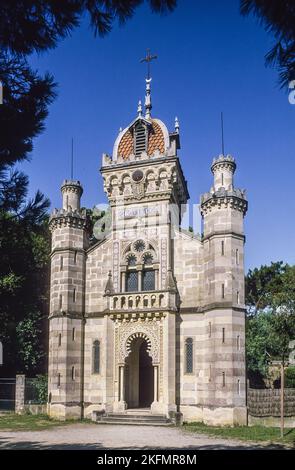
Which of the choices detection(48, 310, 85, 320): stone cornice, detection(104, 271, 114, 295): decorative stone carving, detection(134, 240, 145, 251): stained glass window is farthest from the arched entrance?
detection(134, 240, 145, 251): stained glass window

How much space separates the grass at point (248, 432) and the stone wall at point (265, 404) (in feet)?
3.45

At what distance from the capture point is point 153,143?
29.6m

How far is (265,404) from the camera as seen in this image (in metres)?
23.8

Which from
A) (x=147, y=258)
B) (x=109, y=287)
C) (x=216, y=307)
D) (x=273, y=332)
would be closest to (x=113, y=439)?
(x=216, y=307)

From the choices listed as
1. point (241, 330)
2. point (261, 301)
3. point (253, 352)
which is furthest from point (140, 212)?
point (261, 301)

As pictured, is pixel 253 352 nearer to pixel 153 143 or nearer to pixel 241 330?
pixel 241 330

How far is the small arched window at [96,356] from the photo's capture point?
27094mm

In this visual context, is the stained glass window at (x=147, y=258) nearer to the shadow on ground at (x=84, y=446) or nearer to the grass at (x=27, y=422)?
the grass at (x=27, y=422)

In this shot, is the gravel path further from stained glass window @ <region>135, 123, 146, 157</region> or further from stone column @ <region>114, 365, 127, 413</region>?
stained glass window @ <region>135, 123, 146, 157</region>

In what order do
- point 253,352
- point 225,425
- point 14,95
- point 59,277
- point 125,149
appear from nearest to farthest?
1. point 14,95
2. point 225,425
3. point 59,277
4. point 125,149
5. point 253,352

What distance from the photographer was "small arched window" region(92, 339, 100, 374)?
27.1 m

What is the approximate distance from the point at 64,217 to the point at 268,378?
19.6m

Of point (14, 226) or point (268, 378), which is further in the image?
point (268, 378)

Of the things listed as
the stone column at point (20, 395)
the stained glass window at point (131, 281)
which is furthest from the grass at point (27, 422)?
the stained glass window at point (131, 281)
